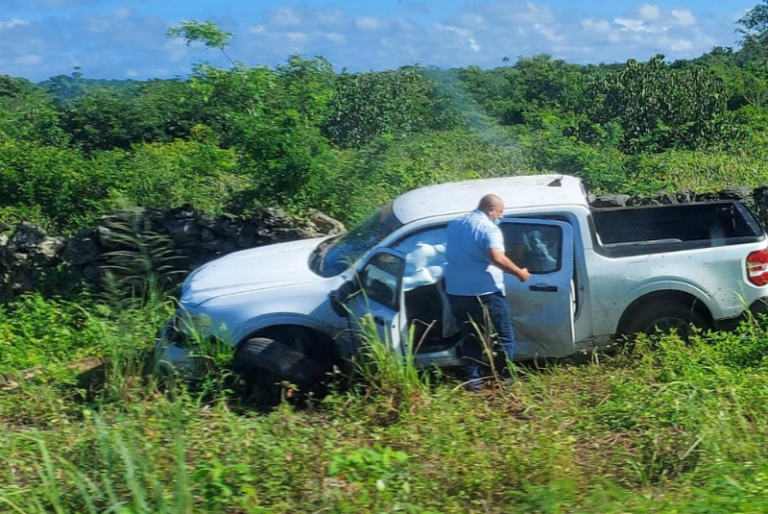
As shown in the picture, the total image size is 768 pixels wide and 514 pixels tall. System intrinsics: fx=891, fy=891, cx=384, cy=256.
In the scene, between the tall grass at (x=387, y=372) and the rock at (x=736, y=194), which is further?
the rock at (x=736, y=194)

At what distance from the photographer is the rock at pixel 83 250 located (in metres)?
9.87

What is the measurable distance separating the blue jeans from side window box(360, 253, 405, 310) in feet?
1.54

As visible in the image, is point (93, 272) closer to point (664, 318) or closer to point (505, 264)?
point (505, 264)

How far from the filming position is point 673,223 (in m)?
8.56

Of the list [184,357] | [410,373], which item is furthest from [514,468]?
[184,357]

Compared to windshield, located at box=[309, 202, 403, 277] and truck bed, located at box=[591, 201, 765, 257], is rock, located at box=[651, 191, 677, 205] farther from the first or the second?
windshield, located at box=[309, 202, 403, 277]

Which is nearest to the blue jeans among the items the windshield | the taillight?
the windshield

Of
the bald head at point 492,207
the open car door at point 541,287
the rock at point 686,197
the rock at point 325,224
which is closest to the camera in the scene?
the bald head at point 492,207

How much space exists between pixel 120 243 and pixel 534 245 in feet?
16.1

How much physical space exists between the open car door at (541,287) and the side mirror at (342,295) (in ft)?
4.01

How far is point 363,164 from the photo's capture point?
1094 cm

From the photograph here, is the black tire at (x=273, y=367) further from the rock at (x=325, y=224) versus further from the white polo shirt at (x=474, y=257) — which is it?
the rock at (x=325, y=224)

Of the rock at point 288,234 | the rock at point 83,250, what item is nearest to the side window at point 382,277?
the rock at point 288,234

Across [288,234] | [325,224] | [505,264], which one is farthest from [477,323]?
[325,224]
